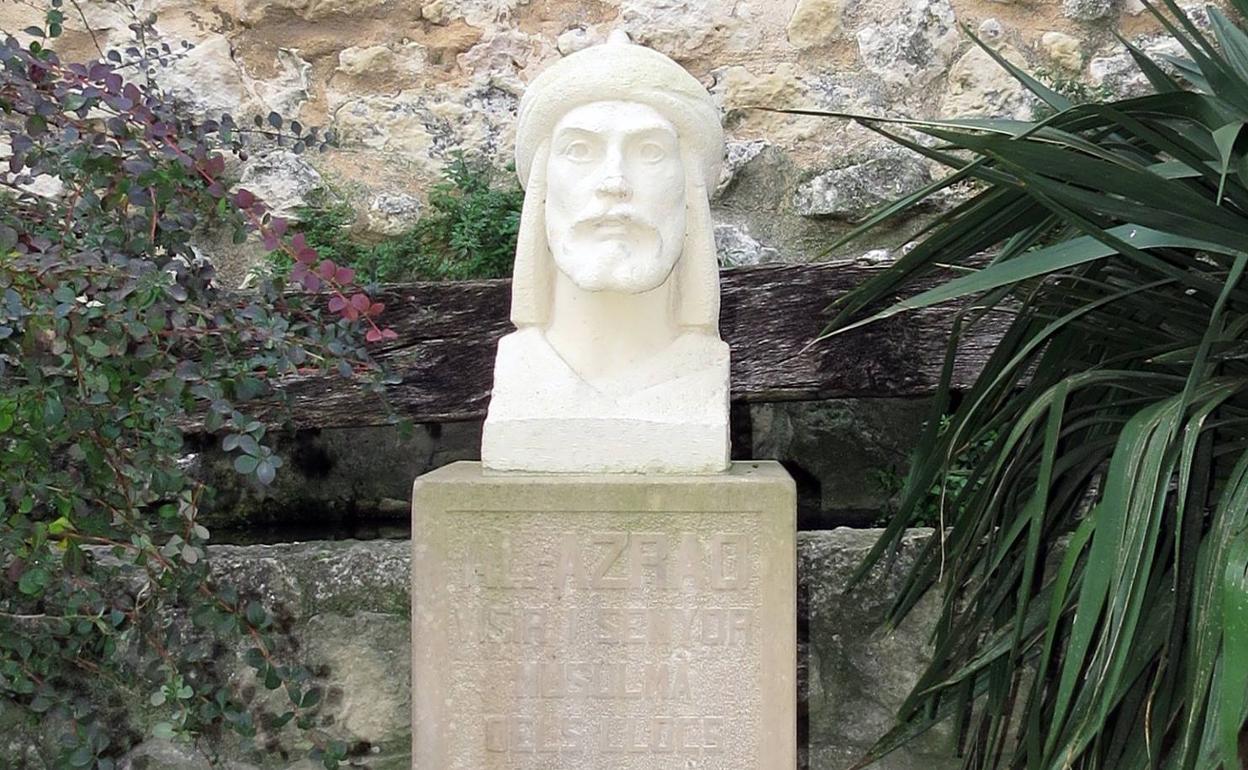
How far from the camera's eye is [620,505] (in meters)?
1.77

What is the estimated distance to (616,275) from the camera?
181 cm

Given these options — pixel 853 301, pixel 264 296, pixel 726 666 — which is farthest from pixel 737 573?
pixel 264 296

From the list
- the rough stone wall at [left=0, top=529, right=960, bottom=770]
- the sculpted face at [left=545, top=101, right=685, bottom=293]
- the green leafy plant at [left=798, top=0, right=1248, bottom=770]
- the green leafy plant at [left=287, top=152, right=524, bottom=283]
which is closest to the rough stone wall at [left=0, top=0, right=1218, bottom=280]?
the green leafy plant at [left=287, top=152, right=524, bottom=283]

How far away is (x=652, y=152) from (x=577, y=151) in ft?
0.35

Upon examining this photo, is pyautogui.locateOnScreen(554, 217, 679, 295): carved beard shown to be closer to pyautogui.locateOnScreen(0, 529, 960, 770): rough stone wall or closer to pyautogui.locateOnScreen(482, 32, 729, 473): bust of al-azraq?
pyautogui.locateOnScreen(482, 32, 729, 473): bust of al-azraq

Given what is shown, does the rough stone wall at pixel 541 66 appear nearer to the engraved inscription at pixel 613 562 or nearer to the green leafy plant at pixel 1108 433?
the green leafy plant at pixel 1108 433

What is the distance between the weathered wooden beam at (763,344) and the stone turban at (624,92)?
601 millimetres

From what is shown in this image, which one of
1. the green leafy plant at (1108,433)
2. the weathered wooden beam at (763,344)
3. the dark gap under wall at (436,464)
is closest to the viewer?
the green leafy plant at (1108,433)

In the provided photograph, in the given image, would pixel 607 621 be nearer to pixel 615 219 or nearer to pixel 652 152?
pixel 615 219

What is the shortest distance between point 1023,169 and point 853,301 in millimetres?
557

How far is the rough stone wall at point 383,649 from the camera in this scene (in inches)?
92.2

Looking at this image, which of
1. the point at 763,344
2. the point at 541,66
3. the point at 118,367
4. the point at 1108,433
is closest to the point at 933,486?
the point at 763,344

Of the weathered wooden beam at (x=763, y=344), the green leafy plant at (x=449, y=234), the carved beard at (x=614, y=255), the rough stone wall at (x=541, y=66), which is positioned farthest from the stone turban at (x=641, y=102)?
the rough stone wall at (x=541, y=66)

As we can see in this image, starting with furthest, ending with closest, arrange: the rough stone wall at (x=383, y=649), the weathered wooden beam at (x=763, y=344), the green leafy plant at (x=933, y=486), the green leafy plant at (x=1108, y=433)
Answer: the green leafy plant at (x=933, y=486) → the weathered wooden beam at (x=763, y=344) → the rough stone wall at (x=383, y=649) → the green leafy plant at (x=1108, y=433)
